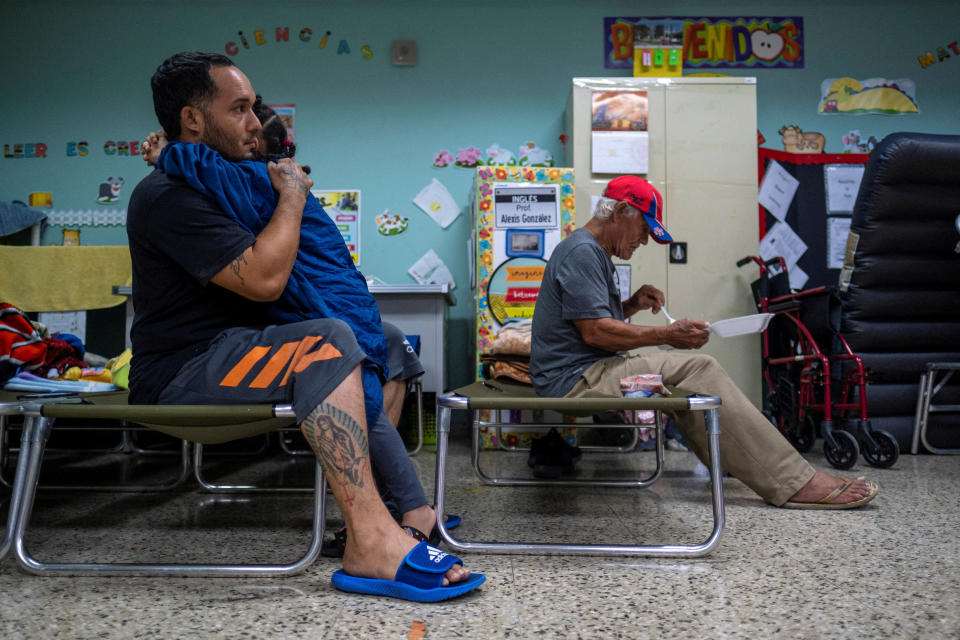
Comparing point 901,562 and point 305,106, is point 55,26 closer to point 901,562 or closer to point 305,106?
point 305,106

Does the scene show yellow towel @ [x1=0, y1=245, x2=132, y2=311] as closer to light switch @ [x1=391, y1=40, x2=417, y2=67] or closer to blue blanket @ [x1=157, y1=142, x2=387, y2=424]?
light switch @ [x1=391, y1=40, x2=417, y2=67]

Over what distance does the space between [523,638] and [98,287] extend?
9.12 feet

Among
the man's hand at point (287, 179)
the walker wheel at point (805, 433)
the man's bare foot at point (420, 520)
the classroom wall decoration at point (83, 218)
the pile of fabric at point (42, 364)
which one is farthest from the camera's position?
the classroom wall decoration at point (83, 218)

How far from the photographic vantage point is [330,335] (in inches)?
48.0

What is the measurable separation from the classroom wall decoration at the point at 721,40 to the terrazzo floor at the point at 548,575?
8.36 ft

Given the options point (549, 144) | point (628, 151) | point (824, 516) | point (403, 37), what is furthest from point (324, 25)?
point (824, 516)

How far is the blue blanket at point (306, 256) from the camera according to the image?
4.04 feet

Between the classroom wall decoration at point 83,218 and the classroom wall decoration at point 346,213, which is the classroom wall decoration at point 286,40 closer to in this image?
the classroom wall decoration at point 346,213

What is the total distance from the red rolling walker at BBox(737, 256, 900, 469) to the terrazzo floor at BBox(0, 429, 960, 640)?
35 centimetres

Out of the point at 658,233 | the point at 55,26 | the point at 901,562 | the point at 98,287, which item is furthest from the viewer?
the point at 55,26

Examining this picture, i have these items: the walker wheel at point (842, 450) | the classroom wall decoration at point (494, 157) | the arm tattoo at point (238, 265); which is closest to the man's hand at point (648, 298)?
the walker wheel at point (842, 450)

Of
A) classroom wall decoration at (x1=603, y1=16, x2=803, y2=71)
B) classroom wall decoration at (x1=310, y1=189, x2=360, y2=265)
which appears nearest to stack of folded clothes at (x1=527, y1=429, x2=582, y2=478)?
classroom wall decoration at (x1=310, y1=189, x2=360, y2=265)

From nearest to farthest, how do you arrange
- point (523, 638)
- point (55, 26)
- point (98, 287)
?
point (523, 638) < point (98, 287) < point (55, 26)

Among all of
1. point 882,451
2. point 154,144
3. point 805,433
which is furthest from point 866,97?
point 154,144
